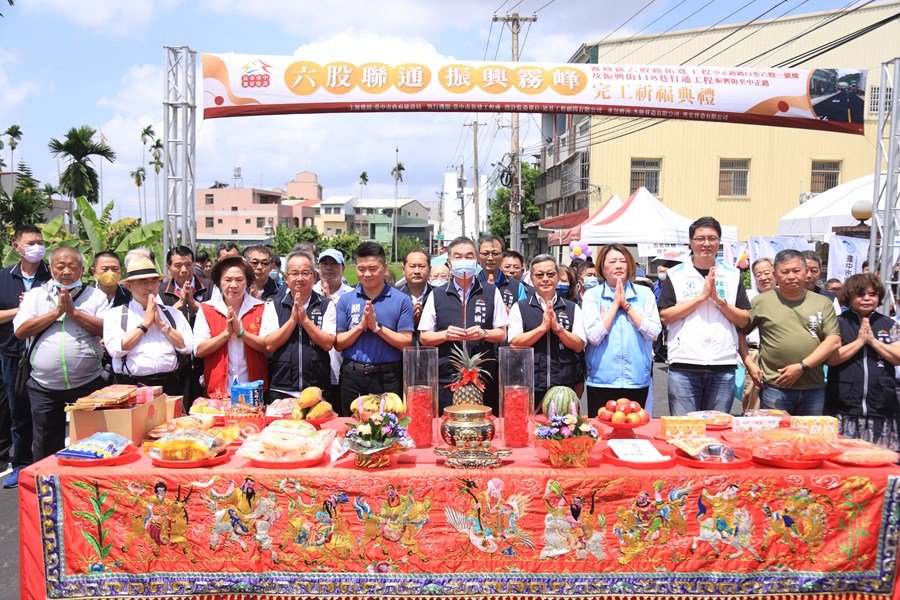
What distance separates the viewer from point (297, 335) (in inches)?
135

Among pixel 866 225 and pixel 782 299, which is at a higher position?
pixel 866 225

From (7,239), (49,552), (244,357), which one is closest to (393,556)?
(49,552)

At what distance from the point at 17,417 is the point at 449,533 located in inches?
140

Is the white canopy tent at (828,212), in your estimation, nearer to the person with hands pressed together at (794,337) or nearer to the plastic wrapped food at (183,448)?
the person with hands pressed together at (794,337)

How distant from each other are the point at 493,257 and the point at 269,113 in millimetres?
2935

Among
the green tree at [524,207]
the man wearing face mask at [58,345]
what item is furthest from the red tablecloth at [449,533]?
the green tree at [524,207]

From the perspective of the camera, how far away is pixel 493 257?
14.3 feet

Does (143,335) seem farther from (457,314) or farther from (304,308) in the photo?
(457,314)

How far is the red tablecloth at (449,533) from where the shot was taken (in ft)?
7.67

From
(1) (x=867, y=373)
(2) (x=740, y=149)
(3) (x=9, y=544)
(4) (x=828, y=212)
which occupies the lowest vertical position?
(3) (x=9, y=544)

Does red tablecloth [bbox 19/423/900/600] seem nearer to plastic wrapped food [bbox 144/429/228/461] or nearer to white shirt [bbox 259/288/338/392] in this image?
plastic wrapped food [bbox 144/429/228/461]

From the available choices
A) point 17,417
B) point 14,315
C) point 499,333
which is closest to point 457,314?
point 499,333

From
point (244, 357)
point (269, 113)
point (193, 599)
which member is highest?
point (269, 113)

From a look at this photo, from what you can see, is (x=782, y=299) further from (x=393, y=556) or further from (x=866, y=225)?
(x=866, y=225)
